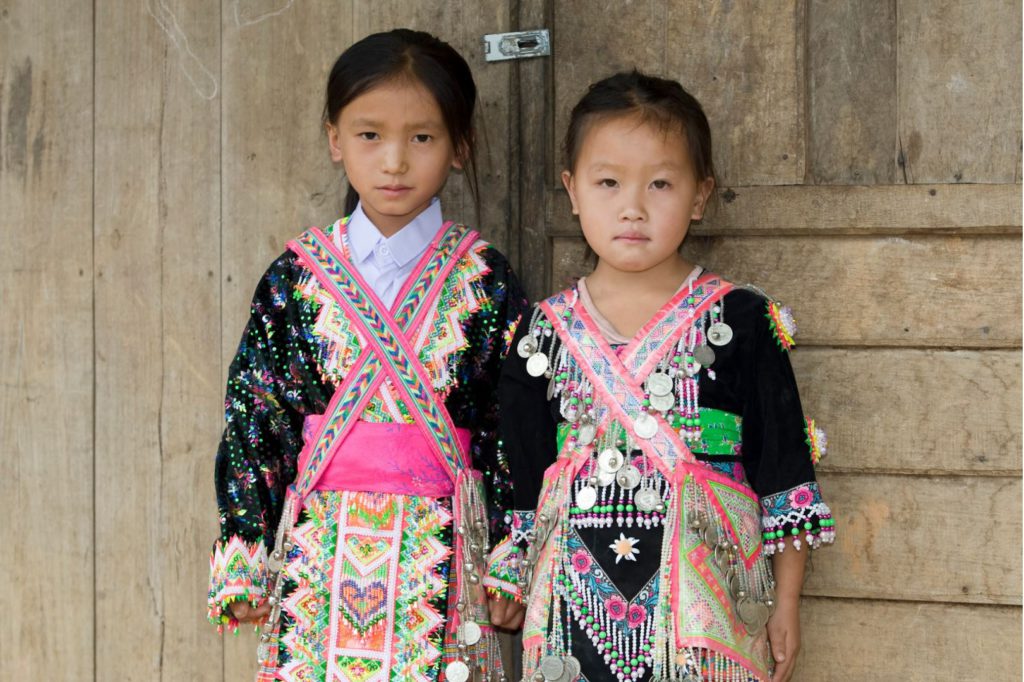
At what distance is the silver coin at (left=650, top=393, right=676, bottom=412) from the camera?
2.03 m

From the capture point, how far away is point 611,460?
2025 mm

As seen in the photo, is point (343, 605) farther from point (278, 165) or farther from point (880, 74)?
point (880, 74)

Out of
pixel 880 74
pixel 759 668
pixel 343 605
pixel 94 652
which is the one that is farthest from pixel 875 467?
pixel 94 652

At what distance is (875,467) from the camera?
2430 millimetres

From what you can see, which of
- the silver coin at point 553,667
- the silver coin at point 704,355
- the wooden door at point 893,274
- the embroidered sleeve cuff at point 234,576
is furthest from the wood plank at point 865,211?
the embroidered sleeve cuff at point 234,576

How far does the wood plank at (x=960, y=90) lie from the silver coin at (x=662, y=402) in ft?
2.49

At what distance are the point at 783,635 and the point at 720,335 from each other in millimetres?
505

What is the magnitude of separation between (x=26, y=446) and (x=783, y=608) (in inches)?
67.5

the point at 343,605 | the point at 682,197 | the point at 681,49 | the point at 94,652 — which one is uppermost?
the point at 681,49

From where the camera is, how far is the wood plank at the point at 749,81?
247 centimetres

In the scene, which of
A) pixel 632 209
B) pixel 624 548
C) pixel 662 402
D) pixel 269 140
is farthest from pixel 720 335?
pixel 269 140

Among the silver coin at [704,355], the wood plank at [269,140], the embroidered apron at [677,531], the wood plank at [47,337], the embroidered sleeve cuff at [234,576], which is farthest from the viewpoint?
the wood plank at [47,337]

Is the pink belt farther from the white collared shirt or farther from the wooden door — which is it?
the wooden door

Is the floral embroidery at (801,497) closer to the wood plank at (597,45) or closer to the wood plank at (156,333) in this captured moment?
the wood plank at (597,45)
